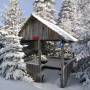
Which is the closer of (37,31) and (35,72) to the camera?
(35,72)

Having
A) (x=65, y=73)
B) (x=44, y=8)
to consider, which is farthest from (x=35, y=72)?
(x=44, y=8)

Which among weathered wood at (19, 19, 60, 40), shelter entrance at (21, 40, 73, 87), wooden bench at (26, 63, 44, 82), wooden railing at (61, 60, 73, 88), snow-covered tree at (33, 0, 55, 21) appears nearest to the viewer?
wooden railing at (61, 60, 73, 88)

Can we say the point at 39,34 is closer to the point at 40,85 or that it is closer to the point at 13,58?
the point at 13,58

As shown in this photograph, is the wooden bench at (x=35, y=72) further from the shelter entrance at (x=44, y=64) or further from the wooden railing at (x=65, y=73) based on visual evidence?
the wooden railing at (x=65, y=73)

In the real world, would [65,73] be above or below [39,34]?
below

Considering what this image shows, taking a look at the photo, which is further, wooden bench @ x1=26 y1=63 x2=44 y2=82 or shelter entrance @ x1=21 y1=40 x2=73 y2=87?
wooden bench @ x1=26 y1=63 x2=44 y2=82

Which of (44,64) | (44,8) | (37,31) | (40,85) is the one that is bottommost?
(40,85)

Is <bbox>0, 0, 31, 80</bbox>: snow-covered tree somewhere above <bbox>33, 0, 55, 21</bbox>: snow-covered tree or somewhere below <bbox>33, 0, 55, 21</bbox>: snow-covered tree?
below

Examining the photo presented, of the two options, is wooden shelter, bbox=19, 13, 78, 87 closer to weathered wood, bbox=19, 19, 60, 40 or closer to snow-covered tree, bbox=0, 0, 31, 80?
weathered wood, bbox=19, 19, 60, 40

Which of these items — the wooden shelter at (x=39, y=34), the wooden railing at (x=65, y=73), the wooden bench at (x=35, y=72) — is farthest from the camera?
the wooden bench at (x=35, y=72)

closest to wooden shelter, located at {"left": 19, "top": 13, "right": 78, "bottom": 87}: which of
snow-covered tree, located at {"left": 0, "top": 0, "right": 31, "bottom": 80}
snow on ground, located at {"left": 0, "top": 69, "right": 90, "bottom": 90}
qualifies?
snow on ground, located at {"left": 0, "top": 69, "right": 90, "bottom": 90}

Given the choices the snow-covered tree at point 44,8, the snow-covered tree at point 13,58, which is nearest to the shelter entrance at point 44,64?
the snow-covered tree at point 13,58

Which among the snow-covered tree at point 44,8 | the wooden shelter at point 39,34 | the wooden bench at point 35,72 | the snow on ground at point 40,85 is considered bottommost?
the snow on ground at point 40,85

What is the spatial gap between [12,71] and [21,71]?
2.51ft
